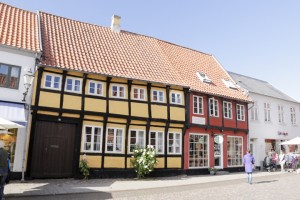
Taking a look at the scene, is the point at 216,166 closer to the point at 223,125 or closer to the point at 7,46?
the point at 223,125

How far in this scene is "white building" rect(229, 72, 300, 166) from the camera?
22891 mm

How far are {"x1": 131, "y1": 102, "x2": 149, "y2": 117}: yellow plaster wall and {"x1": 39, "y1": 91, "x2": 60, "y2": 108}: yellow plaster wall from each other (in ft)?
13.3

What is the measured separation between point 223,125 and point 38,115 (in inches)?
486

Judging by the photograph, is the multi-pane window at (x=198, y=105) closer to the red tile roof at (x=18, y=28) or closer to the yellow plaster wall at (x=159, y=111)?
the yellow plaster wall at (x=159, y=111)

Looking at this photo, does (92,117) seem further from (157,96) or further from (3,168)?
(3,168)

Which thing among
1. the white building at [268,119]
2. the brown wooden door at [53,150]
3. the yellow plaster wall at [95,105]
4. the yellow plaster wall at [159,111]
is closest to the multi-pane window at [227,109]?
the white building at [268,119]

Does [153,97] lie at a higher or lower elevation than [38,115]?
higher

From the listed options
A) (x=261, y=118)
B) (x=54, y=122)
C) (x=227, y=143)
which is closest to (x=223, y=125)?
(x=227, y=143)

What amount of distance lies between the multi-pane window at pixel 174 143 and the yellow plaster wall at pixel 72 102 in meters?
5.77

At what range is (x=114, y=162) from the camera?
48.1ft

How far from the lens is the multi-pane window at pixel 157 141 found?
16.1m

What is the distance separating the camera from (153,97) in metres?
16.5

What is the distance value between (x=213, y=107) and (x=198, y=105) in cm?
146

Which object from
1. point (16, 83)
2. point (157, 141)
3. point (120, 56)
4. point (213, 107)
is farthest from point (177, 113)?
point (16, 83)
